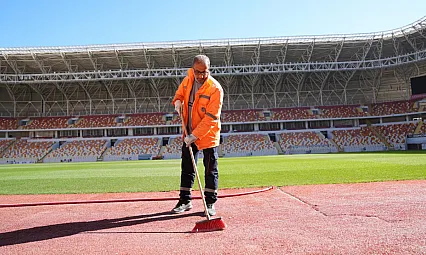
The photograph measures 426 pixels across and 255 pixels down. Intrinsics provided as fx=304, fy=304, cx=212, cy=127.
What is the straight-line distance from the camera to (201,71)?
4.17 m

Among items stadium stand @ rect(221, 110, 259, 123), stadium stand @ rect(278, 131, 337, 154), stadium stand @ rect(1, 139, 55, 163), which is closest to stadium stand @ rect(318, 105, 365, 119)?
stadium stand @ rect(278, 131, 337, 154)

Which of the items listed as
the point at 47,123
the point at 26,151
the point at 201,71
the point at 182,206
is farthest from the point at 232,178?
the point at 47,123

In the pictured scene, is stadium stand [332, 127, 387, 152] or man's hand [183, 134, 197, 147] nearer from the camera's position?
man's hand [183, 134, 197, 147]

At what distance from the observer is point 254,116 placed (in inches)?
1848

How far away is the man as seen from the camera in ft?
13.4

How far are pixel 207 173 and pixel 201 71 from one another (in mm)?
1404

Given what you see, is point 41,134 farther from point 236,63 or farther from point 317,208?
point 317,208

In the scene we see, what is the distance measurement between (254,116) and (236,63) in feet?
Answer: 28.7

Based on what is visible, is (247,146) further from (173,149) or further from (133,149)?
(133,149)

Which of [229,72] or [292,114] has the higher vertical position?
[229,72]

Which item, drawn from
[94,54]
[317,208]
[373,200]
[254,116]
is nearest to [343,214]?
[317,208]

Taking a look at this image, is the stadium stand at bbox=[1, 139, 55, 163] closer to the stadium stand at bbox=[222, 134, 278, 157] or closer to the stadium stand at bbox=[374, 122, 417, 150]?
the stadium stand at bbox=[222, 134, 278, 157]

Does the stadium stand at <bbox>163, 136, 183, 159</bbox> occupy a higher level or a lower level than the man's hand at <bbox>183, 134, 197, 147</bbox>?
lower

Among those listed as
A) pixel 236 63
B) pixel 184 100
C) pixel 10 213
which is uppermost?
pixel 236 63
